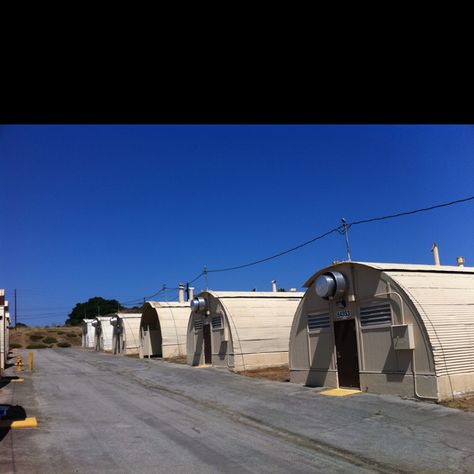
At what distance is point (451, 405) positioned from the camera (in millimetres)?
12969

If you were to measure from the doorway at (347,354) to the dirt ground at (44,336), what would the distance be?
72.4 metres

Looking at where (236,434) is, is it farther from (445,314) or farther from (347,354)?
(445,314)

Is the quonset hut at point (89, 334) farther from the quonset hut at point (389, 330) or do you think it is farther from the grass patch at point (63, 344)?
the quonset hut at point (389, 330)

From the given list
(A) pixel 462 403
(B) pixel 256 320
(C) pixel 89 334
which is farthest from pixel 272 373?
(C) pixel 89 334

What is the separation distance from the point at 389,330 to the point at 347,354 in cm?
218

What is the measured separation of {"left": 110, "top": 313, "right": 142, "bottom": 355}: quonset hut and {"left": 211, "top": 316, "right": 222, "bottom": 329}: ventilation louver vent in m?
19.2

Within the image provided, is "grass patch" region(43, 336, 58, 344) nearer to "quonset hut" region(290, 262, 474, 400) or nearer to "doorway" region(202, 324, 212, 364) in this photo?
"doorway" region(202, 324, 212, 364)

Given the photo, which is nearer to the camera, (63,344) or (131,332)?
(131,332)

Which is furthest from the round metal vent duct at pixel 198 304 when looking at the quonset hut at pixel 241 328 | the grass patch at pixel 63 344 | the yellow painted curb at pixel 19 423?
the grass patch at pixel 63 344

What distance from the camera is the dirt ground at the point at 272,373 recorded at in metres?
21.8

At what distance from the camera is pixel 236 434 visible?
11.2 metres
